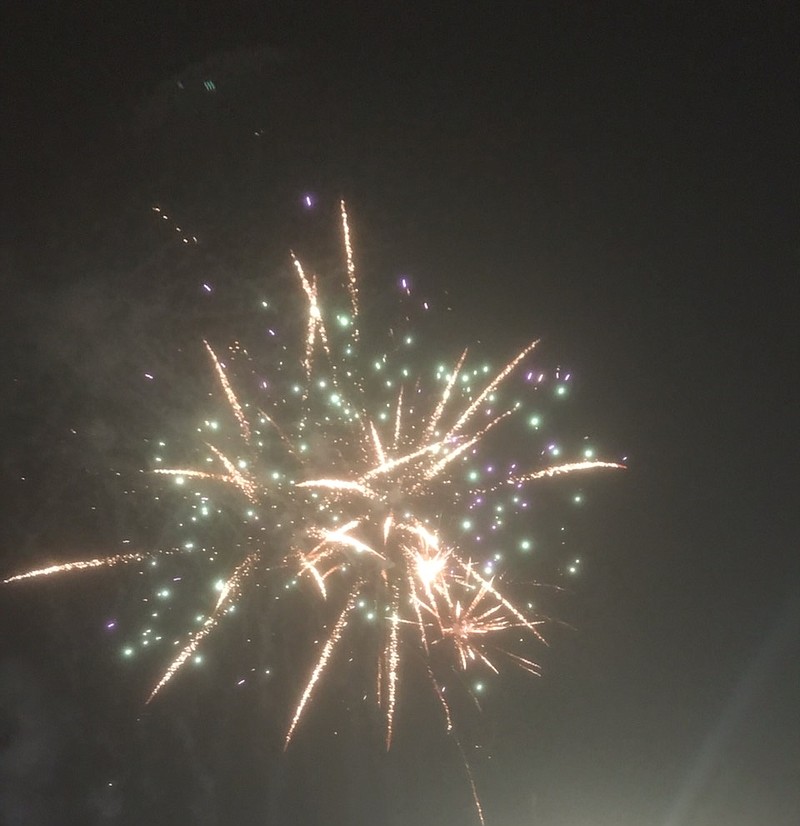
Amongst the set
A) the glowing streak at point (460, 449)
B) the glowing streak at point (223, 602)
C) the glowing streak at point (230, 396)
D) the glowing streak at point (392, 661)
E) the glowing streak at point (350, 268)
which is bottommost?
the glowing streak at point (392, 661)

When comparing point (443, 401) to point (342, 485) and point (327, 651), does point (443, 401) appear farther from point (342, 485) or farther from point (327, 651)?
point (327, 651)

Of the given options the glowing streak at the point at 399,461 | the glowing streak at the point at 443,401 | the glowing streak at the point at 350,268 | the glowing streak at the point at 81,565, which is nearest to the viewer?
the glowing streak at the point at 350,268

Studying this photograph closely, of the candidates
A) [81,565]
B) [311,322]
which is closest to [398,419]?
[311,322]

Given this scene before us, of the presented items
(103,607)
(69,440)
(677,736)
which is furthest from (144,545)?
(677,736)

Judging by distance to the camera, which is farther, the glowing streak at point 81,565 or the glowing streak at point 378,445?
the glowing streak at point 81,565

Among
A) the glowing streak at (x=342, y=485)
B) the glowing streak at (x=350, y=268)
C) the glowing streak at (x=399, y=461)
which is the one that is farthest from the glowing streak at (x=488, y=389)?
the glowing streak at (x=350, y=268)

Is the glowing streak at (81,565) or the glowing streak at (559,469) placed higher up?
the glowing streak at (81,565)

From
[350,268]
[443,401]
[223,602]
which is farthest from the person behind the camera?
[223,602]

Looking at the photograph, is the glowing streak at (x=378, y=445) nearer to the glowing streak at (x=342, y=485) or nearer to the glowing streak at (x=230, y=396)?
the glowing streak at (x=342, y=485)
